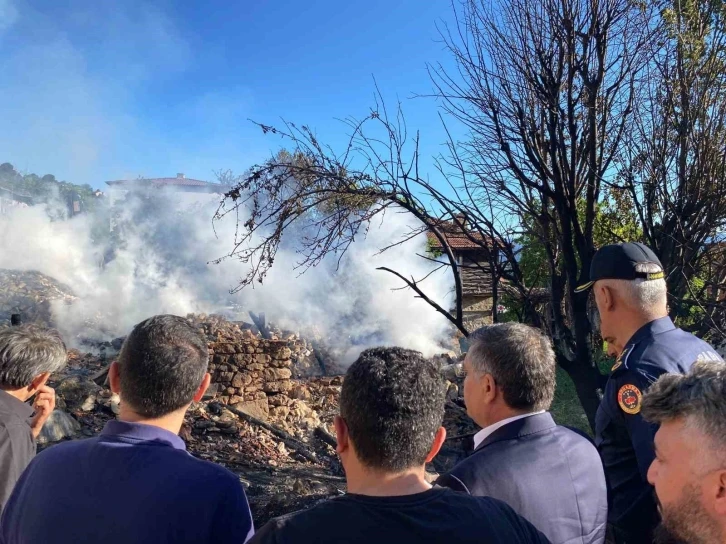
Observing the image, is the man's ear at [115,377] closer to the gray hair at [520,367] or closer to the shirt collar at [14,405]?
the shirt collar at [14,405]

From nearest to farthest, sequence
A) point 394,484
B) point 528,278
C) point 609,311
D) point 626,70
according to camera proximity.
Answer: point 394,484
point 609,311
point 626,70
point 528,278

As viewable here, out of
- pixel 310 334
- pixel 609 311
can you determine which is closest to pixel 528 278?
pixel 609 311

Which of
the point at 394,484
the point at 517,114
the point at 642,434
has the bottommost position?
the point at 642,434

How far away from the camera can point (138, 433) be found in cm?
163

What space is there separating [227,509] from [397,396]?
577mm

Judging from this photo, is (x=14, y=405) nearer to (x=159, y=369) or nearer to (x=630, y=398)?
(x=159, y=369)

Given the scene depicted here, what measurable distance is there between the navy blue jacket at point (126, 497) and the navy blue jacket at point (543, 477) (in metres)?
0.67

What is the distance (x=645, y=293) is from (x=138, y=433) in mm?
2021

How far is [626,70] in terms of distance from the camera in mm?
4059

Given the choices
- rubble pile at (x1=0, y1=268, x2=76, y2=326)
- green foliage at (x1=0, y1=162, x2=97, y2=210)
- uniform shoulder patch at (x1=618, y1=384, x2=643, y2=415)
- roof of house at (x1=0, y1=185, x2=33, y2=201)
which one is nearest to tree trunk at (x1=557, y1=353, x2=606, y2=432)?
uniform shoulder patch at (x1=618, y1=384, x2=643, y2=415)

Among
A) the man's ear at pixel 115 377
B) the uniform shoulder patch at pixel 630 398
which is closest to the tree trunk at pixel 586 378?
the uniform shoulder patch at pixel 630 398

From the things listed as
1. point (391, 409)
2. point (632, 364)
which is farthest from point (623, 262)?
point (391, 409)

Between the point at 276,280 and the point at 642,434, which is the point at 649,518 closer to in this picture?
the point at 642,434

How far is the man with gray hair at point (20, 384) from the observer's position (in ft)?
7.24
